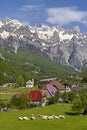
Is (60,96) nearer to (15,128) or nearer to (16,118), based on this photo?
(16,118)

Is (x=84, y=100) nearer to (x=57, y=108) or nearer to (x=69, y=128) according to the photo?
(x=57, y=108)

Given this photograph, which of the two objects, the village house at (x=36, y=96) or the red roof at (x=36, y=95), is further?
the red roof at (x=36, y=95)

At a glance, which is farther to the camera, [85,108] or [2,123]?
[85,108]

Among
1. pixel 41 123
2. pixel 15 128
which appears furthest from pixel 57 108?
pixel 15 128

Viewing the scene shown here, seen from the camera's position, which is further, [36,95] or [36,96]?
[36,95]

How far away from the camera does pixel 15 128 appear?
67188mm

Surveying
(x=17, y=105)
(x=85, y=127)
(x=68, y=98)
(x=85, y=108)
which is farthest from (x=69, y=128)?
(x=68, y=98)

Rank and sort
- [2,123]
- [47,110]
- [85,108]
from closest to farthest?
1. [2,123]
2. [85,108]
3. [47,110]

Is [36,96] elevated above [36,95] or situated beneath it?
situated beneath

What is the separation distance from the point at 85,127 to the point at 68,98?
8772 centimetres

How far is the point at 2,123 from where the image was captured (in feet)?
241

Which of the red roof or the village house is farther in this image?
the red roof

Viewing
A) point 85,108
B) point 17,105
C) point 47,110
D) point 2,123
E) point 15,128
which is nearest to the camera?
point 15,128

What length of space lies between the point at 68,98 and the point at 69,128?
89.4m
